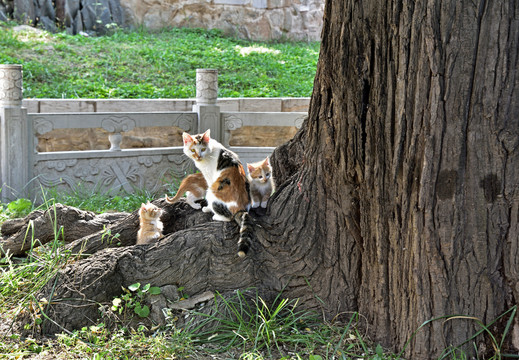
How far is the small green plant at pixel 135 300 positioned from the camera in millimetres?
4129

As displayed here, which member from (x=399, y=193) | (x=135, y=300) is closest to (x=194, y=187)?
(x=135, y=300)

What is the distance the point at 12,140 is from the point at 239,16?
14.1 meters

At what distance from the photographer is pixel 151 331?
13.5ft

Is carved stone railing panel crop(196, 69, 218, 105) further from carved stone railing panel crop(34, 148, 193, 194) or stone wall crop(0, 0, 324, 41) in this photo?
stone wall crop(0, 0, 324, 41)

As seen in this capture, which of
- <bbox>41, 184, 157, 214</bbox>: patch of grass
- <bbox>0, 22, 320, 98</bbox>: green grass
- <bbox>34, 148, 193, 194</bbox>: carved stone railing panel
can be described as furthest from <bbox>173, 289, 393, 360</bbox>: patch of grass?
<bbox>0, 22, 320, 98</bbox>: green grass

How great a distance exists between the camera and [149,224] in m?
4.90

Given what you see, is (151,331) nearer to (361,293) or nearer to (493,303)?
(361,293)

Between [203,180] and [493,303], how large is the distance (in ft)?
9.29

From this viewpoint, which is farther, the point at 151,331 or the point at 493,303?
the point at 151,331

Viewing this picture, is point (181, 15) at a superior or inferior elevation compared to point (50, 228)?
superior

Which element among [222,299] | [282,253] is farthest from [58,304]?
[282,253]

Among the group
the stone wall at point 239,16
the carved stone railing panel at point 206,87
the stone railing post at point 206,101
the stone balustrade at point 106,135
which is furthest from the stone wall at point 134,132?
the stone wall at point 239,16

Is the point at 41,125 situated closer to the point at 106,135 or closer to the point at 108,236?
the point at 106,135

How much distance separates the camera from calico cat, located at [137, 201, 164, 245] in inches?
190
